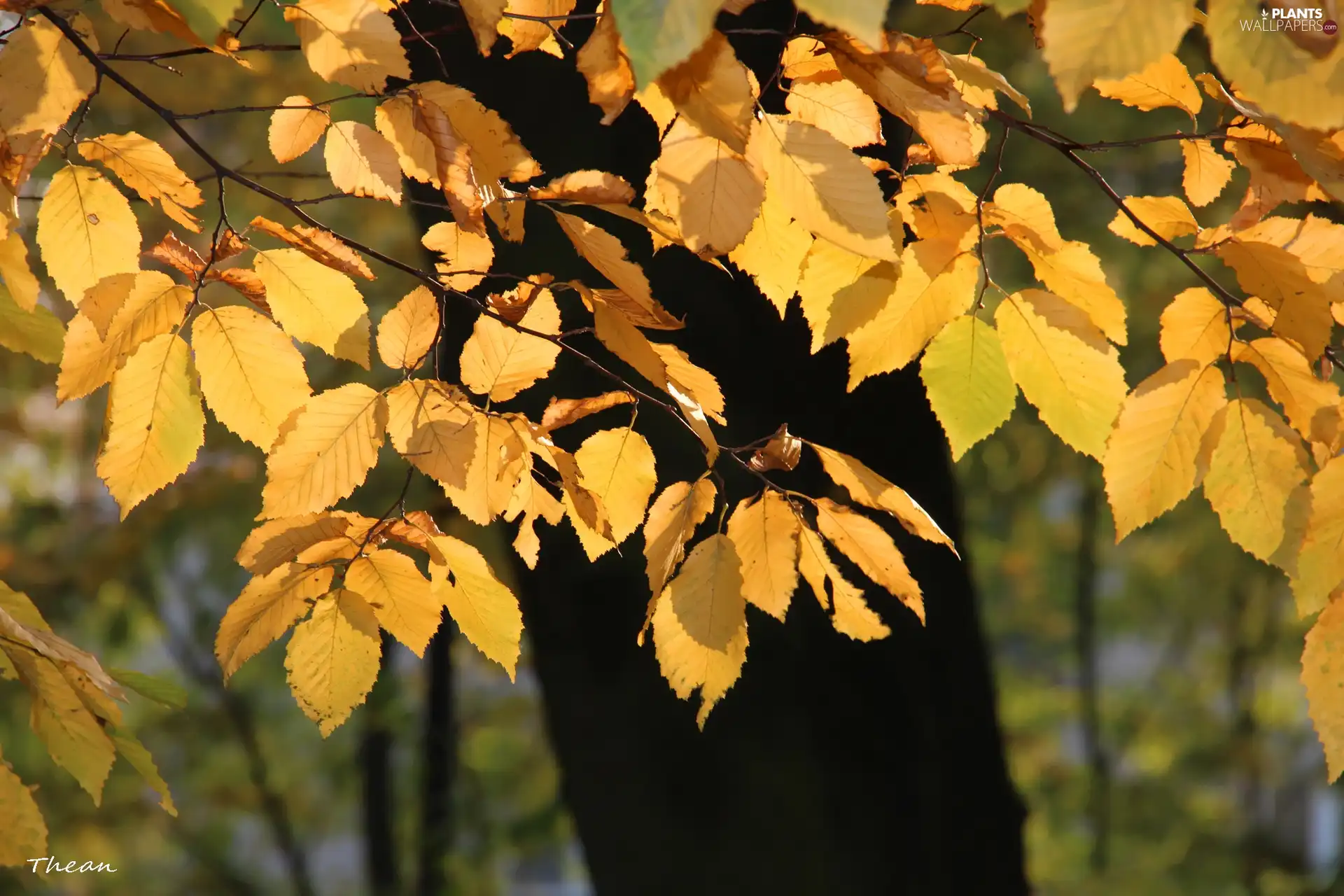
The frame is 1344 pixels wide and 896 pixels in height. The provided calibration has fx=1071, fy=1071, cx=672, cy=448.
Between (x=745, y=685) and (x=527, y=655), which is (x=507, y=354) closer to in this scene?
(x=745, y=685)

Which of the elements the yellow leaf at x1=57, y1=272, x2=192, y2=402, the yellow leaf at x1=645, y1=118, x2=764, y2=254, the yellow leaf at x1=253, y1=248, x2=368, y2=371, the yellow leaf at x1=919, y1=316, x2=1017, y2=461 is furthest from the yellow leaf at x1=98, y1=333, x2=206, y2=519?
the yellow leaf at x1=919, y1=316, x2=1017, y2=461

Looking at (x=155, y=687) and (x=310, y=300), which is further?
(x=155, y=687)

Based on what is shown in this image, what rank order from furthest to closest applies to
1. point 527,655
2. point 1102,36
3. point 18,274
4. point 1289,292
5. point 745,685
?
point 527,655, point 745,685, point 18,274, point 1289,292, point 1102,36

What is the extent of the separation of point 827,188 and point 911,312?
32 cm

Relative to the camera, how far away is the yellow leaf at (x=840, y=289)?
116cm

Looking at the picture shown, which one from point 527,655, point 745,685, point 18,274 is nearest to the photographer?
point 18,274

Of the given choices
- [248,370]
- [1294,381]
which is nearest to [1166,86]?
[1294,381]

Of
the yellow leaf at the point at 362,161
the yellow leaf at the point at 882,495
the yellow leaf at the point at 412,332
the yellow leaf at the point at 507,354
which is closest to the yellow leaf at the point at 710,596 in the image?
the yellow leaf at the point at 882,495

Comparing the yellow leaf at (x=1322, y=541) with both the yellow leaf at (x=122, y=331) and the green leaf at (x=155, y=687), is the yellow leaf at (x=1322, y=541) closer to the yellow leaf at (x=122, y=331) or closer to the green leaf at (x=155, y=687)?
the yellow leaf at (x=122, y=331)

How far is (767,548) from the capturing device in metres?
1.23

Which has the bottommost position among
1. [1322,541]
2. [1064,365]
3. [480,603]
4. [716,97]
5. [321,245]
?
[1322,541]

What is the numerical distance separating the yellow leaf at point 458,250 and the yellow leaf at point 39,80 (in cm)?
38

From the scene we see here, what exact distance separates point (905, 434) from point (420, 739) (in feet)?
13.6

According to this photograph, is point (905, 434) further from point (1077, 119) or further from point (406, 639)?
point (1077, 119)
